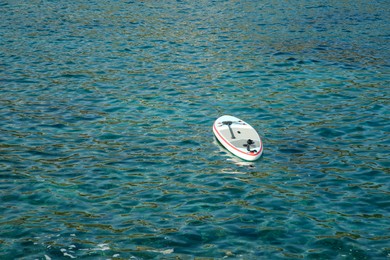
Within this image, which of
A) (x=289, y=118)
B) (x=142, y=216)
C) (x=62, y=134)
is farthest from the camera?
(x=289, y=118)

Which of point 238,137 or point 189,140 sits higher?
point 238,137

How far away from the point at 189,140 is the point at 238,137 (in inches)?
80.3

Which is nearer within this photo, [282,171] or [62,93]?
[282,171]

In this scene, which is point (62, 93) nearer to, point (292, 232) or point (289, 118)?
point (289, 118)

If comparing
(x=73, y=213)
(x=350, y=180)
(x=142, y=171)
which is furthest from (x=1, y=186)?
(x=350, y=180)

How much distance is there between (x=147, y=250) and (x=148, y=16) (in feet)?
120

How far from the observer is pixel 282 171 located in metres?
23.1

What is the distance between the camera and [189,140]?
2634 centimetres

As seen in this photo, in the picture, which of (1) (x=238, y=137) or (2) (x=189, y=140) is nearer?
(1) (x=238, y=137)

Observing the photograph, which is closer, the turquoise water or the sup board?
the turquoise water

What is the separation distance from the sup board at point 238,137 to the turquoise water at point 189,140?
0.40m

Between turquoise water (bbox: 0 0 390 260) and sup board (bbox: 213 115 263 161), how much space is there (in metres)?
0.40

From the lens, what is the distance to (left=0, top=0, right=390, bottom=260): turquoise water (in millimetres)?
18594

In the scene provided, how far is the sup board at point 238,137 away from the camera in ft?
79.8
